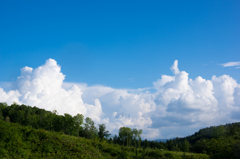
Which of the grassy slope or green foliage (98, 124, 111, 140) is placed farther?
green foliage (98, 124, 111, 140)

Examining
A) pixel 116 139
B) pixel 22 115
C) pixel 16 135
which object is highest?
pixel 22 115

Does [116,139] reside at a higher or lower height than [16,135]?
lower

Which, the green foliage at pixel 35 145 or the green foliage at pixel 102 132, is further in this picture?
the green foliage at pixel 102 132

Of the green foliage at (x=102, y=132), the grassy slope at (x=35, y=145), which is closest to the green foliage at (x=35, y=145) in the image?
the grassy slope at (x=35, y=145)

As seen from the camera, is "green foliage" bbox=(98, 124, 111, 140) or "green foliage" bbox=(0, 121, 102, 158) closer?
"green foliage" bbox=(0, 121, 102, 158)

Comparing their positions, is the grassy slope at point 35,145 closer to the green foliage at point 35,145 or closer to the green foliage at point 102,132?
the green foliage at point 35,145

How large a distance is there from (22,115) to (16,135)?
59297 millimetres

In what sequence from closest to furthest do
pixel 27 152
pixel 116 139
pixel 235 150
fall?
pixel 27 152, pixel 235 150, pixel 116 139

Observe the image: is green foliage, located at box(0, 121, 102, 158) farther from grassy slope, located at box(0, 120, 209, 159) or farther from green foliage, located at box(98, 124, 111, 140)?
green foliage, located at box(98, 124, 111, 140)

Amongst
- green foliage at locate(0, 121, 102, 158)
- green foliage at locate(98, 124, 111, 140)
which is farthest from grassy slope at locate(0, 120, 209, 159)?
green foliage at locate(98, 124, 111, 140)

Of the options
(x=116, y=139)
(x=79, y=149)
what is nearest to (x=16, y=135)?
(x=79, y=149)

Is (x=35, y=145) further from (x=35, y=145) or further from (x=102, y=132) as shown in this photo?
(x=102, y=132)

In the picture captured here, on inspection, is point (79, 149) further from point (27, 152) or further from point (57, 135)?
point (27, 152)

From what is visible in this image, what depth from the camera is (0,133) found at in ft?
54.1
